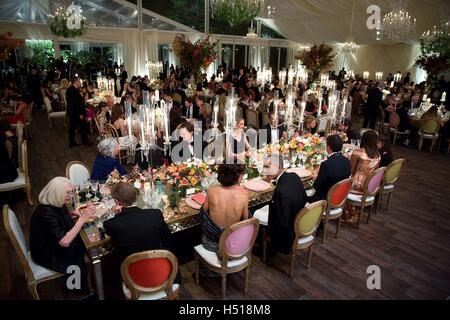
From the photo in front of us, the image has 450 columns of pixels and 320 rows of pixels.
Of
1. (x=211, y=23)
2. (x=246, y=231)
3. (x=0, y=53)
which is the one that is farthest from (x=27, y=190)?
(x=211, y=23)

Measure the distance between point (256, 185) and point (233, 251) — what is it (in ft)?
3.37

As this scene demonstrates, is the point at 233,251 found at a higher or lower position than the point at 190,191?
lower

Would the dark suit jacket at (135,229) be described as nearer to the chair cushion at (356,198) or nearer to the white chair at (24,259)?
the white chair at (24,259)

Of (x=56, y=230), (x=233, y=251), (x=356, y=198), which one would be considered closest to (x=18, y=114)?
(x=56, y=230)

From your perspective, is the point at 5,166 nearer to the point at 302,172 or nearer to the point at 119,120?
the point at 119,120

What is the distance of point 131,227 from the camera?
2443 mm

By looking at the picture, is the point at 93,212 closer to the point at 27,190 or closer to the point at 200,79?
the point at 27,190

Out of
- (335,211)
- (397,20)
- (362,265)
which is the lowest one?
(362,265)

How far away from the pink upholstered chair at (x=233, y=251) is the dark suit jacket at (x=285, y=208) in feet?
1.43

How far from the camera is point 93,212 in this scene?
9.62 feet

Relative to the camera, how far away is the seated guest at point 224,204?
2.92 m

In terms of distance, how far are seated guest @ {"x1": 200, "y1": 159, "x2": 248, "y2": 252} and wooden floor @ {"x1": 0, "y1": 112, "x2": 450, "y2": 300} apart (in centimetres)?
77

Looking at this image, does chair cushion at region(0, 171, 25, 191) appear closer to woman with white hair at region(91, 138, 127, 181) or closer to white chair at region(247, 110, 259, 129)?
woman with white hair at region(91, 138, 127, 181)

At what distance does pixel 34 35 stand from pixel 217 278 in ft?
41.3
